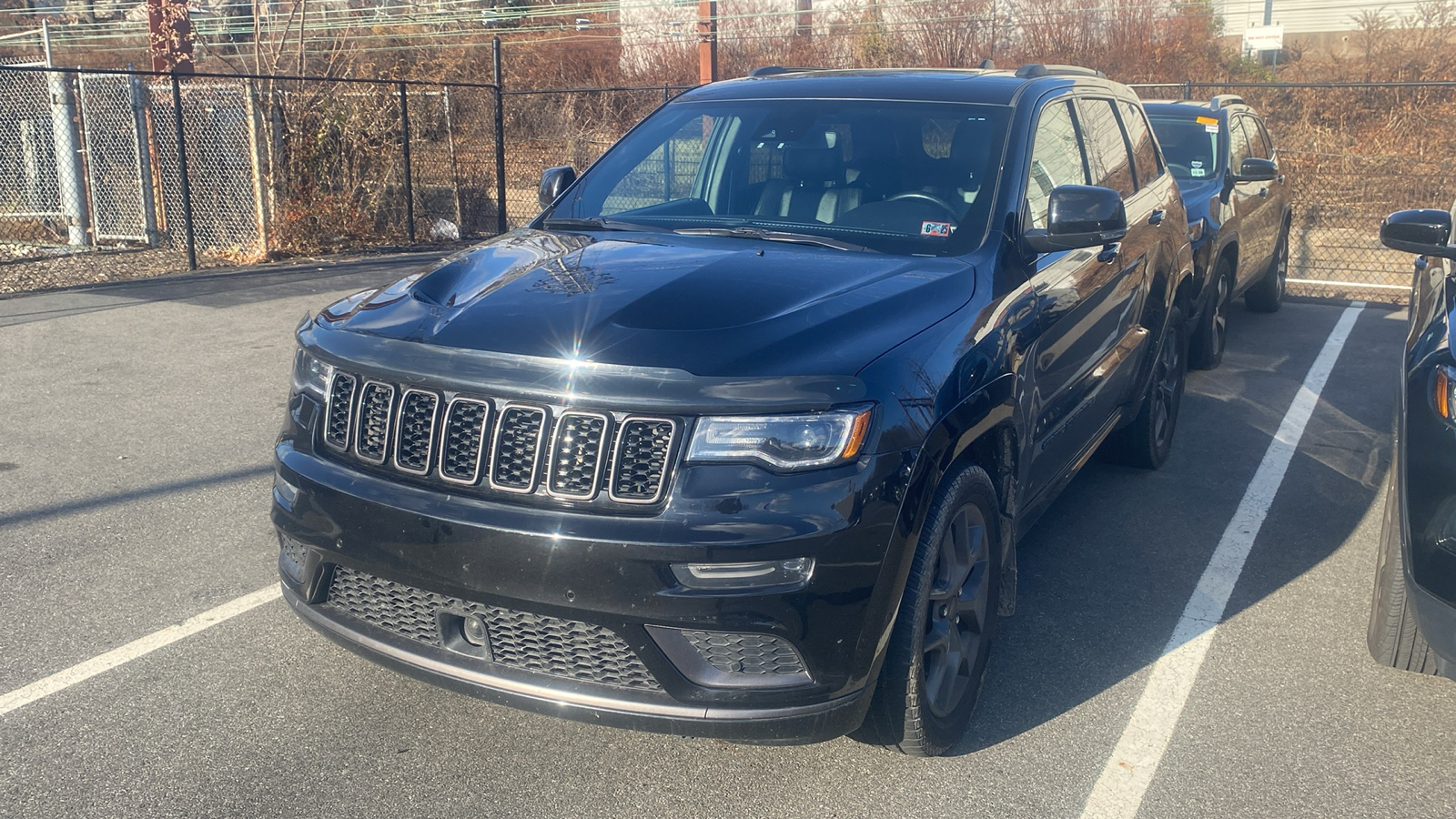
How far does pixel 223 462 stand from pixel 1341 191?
14.5 metres

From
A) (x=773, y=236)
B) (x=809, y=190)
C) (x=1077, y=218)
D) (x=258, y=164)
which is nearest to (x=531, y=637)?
(x=773, y=236)

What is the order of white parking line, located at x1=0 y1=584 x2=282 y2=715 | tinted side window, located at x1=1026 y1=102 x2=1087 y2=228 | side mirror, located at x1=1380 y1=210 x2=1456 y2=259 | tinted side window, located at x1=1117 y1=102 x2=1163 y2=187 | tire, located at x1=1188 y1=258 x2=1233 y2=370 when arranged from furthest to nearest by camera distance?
tire, located at x1=1188 y1=258 x2=1233 y2=370, tinted side window, located at x1=1117 y1=102 x2=1163 y2=187, side mirror, located at x1=1380 y1=210 x2=1456 y2=259, tinted side window, located at x1=1026 y1=102 x2=1087 y2=228, white parking line, located at x1=0 y1=584 x2=282 y2=715

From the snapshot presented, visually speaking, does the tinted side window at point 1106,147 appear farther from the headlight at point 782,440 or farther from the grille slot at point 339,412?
the grille slot at point 339,412

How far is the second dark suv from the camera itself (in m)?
7.89

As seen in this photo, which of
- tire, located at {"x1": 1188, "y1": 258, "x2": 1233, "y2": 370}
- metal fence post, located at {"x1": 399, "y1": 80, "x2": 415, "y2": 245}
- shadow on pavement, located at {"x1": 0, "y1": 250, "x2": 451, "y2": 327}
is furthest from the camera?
metal fence post, located at {"x1": 399, "y1": 80, "x2": 415, "y2": 245}

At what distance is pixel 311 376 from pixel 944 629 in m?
1.85

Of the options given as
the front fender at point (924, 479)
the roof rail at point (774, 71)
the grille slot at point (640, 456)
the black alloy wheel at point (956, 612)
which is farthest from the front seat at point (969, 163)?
the grille slot at point (640, 456)

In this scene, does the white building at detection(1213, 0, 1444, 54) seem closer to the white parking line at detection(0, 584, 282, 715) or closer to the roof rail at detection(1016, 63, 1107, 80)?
the roof rail at detection(1016, 63, 1107, 80)

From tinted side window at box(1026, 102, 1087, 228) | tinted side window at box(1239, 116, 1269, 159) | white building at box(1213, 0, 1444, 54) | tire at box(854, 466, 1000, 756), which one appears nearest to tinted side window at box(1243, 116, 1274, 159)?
tinted side window at box(1239, 116, 1269, 159)

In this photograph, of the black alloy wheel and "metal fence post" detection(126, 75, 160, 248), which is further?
"metal fence post" detection(126, 75, 160, 248)

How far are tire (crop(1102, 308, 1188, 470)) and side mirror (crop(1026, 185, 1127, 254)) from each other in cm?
192

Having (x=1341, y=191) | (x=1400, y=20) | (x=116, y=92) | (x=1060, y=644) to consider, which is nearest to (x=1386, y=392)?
(x=1060, y=644)

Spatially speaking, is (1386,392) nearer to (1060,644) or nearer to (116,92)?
(1060,644)

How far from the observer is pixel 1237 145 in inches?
363
